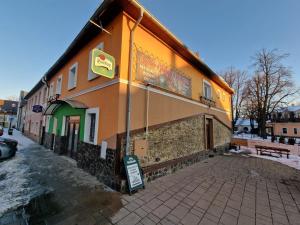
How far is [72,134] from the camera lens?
7.43m

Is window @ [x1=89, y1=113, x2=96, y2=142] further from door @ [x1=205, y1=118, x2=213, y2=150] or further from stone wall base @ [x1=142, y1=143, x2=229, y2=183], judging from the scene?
door @ [x1=205, y1=118, x2=213, y2=150]

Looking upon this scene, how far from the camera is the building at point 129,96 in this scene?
14.7 feet

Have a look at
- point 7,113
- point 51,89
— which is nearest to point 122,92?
point 51,89

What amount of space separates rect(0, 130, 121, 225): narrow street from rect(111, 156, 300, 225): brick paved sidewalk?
55 centimetres

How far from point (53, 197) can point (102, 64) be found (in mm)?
Answer: 3810

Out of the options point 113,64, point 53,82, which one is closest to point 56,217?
point 113,64

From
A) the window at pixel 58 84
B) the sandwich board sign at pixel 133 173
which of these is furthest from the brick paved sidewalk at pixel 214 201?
the window at pixel 58 84

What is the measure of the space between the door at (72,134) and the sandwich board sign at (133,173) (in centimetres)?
389

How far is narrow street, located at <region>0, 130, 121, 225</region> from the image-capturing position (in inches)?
114

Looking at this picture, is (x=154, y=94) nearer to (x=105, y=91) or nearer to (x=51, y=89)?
(x=105, y=91)

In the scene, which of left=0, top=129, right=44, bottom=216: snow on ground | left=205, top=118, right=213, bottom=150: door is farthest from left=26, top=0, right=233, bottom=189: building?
left=0, top=129, right=44, bottom=216: snow on ground

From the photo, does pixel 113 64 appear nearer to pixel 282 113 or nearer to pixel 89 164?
pixel 89 164

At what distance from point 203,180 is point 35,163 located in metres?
7.32

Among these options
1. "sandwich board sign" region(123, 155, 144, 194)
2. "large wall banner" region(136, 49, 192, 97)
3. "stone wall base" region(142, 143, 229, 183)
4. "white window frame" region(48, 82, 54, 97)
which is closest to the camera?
"sandwich board sign" region(123, 155, 144, 194)
